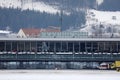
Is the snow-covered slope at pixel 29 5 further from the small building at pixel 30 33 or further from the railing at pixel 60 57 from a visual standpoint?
the railing at pixel 60 57

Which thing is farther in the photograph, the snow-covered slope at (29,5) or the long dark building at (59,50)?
the snow-covered slope at (29,5)

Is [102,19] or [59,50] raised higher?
[102,19]

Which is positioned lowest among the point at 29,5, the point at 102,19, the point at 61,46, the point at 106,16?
the point at 61,46

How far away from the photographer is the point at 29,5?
137 m

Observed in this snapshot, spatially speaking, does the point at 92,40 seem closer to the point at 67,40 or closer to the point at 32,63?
the point at 67,40

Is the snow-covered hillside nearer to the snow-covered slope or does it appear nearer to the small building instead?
the snow-covered slope

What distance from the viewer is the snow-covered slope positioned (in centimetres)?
13200

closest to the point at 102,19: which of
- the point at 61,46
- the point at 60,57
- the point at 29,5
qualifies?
the point at 29,5

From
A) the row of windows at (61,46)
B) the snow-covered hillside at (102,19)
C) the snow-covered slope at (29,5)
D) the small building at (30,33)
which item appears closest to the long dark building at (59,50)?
the row of windows at (61,46)

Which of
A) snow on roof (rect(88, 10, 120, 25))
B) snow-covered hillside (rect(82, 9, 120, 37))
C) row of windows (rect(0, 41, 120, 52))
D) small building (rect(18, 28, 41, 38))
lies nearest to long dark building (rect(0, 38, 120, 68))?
row of windows (rect(0, 41, 120, 52))

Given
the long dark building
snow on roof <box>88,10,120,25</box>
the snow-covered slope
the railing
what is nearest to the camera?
the railing

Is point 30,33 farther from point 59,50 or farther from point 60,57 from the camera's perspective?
point 60,57

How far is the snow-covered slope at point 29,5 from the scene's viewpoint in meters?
132

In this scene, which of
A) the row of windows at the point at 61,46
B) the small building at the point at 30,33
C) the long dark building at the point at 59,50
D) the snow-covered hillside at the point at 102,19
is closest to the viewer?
the long dark building at the point at 59,50
